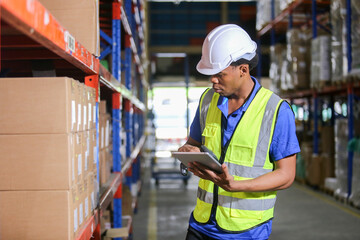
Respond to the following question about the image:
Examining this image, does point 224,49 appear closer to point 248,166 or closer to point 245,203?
point 248,166

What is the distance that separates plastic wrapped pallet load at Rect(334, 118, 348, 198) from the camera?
737 centimetres

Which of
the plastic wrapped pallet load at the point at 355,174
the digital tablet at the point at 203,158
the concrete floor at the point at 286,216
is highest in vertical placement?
the digital tablet at the point at 203,158

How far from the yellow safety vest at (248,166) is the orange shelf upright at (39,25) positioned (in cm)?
85

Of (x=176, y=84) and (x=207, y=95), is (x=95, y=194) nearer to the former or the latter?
A: (x=207, y=95)

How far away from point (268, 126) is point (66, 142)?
962mm

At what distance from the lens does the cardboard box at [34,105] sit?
1.75 metres

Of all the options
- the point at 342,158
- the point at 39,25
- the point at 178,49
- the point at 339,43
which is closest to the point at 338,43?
the point at 339,43

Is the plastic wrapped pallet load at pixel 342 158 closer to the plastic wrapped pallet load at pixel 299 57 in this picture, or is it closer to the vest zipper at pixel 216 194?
the plastic wrapped pallet load at pixel 299 57

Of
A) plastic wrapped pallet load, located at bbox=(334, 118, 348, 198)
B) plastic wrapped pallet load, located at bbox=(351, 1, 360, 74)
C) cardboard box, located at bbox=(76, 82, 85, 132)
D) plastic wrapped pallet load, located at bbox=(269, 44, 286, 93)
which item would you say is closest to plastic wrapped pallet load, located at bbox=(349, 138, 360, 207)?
plastic wrapped pallet load, located at bbox=(334, 118, 348, 198)

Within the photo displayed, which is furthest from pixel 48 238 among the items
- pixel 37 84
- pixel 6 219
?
pixel 37 84

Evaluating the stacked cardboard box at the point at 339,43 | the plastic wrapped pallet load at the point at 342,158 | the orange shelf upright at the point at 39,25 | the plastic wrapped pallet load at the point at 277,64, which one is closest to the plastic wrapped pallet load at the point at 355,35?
the stacked cardboard box at the point at 339,43

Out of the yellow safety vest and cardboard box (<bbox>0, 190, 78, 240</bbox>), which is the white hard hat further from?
cardboard box (<bbox>0, 190, 78, 240</bbox>)

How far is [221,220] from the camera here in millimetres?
2184

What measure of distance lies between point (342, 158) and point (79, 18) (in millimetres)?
6139
